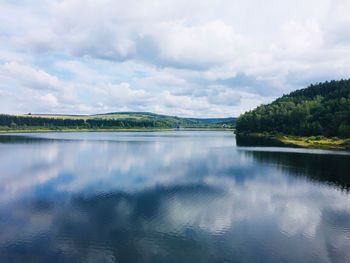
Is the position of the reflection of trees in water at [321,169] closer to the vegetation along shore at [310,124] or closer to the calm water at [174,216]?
the calm water at [174,216]

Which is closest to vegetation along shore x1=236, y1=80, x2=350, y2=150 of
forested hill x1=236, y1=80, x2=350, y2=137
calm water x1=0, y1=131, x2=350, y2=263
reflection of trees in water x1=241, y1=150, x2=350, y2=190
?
forested hill x1=236, y1=80, x2=350, y2=137

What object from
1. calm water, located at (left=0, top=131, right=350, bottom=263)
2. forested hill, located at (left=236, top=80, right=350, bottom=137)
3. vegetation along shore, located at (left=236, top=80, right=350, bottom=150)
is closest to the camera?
calm water, located at (left=0, top=131, right=350, bottom=263)

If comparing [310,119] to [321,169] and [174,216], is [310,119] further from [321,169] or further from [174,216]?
[174,216]

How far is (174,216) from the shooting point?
63.5 ft

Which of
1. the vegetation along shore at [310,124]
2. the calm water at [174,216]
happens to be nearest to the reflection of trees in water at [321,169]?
the calm water at [174,216]

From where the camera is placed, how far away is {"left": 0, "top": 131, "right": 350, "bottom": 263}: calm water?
14.3 meters

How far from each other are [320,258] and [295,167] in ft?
93.5

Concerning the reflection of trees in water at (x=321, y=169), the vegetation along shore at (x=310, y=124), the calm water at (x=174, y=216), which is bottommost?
the calm water at (x=174, y=216)

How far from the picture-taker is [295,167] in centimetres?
3975

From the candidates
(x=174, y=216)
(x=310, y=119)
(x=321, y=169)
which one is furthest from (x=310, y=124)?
(x=174, y=216)

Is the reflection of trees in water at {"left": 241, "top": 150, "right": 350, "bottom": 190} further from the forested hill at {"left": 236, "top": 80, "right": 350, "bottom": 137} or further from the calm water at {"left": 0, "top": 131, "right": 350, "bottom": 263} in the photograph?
the forested hill at {"left": 236, "top": 80, "right": 350, "bottom": 137}

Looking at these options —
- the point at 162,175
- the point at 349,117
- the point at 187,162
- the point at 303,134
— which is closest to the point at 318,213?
the point at 162,175

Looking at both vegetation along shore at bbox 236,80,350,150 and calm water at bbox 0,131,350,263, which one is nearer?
calm water at bbox 0,131,350,263

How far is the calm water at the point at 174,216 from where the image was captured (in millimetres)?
14328
